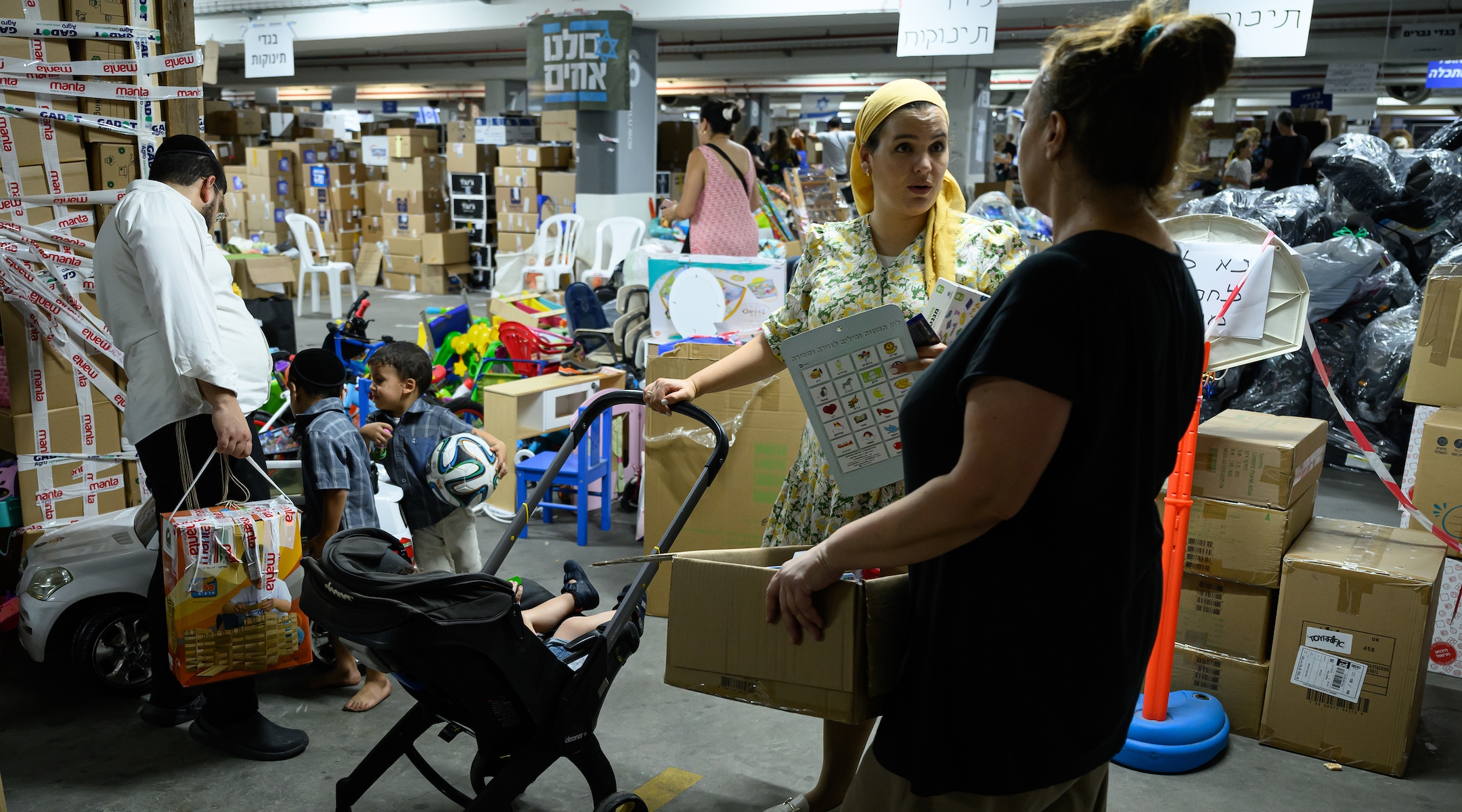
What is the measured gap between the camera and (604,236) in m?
9.32

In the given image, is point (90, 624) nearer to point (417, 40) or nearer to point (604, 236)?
point (604, 236)

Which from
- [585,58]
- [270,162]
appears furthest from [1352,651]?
[270,162]

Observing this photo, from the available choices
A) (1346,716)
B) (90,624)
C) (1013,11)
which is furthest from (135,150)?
(1013,11)

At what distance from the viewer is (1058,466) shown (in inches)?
39.9

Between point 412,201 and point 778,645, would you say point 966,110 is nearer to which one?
point 412,201

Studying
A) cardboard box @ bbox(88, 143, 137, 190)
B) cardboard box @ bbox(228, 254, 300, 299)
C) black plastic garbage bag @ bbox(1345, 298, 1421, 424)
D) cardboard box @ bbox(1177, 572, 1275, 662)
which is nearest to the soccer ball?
cardboard box @ bbox(88, 143, 137, 190)

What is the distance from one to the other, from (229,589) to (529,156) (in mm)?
8988

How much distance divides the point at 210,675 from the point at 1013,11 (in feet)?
32.4

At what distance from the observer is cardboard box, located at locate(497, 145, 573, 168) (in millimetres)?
10734

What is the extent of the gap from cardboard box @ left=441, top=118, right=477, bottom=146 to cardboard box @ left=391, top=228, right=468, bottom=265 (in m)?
1.11

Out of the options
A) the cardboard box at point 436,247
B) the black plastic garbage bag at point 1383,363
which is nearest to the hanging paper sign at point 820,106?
the cardboard box at point 436,247

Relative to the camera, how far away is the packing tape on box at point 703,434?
315cm

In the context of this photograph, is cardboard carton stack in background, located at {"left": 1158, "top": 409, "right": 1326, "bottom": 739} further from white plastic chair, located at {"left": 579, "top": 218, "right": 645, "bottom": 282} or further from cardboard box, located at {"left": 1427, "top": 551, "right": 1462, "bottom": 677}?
white plastic chair, located at {"left": 579, "top": 218, "right": 645, "bottom": 282}

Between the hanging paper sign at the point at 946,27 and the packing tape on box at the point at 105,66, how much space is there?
360cm
